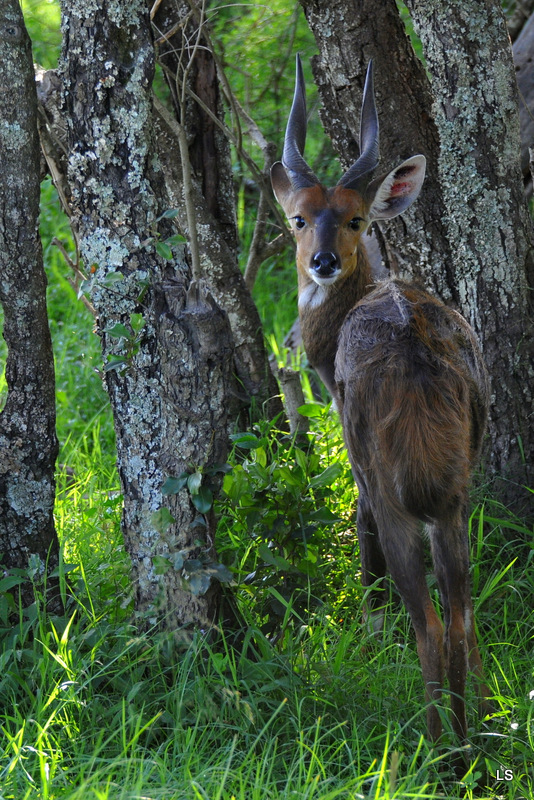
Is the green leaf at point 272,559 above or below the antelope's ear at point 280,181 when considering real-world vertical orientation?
below

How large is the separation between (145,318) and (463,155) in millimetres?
1750

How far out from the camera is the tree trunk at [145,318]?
2.95 metres

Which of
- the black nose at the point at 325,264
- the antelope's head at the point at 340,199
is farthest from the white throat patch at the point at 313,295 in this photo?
the black nose at the point at 325,264

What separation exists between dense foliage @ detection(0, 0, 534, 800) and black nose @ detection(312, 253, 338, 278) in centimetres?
60

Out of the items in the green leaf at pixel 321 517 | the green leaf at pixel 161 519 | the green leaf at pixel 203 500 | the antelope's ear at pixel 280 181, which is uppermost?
the antelope's ear at pixel 280 181

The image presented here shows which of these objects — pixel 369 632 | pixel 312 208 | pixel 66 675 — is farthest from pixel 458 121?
pixel 66 675

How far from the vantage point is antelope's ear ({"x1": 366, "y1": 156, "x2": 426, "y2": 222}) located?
13.0 feet

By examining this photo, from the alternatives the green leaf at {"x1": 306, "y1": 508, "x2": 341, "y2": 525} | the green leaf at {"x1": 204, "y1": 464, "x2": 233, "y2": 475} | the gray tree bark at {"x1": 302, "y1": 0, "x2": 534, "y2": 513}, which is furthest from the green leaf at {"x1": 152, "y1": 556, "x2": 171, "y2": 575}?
the gray tree bark at {"x1": 302, "y1": 0, "x2": 534, "y2": 513}

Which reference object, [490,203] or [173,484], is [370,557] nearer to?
[173,484]

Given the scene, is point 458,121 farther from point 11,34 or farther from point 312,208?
point 11,34

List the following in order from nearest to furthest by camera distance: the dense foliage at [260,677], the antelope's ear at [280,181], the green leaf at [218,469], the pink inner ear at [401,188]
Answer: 1. the dense foliage at [260,677]
2. the green leaf at [218,469]
3. the pink inner ear at [401,188]
4. the antelope's ear at [280,181]

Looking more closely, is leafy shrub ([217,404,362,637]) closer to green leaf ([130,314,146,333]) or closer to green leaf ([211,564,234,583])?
green leaf ([211,564,234,583])

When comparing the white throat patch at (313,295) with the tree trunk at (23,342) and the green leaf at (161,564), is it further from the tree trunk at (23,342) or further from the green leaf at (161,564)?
the green leaf at (161,564)

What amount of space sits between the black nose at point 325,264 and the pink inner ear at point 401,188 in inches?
19.9
